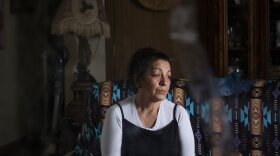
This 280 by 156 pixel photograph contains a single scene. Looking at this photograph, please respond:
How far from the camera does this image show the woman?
1.63ft

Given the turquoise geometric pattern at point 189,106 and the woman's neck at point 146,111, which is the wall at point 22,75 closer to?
the woman's neck at point 146,111

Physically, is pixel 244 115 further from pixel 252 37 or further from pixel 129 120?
pixel 252 37

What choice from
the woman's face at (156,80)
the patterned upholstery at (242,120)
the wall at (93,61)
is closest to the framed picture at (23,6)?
the woman's face at (156,80)

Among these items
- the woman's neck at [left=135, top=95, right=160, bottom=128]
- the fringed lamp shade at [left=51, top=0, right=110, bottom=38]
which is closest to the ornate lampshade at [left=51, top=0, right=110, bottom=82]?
the fringed lamp shade at [left=51, top=0, right=110, bottom=38]

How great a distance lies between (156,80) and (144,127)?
5.1 inches

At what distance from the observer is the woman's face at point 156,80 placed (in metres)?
0.42

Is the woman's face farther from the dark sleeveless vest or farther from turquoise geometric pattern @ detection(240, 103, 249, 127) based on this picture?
turquoise geometric pattern @ detection(240, 103, 249, 127)

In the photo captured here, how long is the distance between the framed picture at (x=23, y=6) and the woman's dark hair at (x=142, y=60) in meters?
0.13

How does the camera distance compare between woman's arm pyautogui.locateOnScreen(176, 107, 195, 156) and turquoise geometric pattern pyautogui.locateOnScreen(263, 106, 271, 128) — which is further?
turquoise geometric pattern pyautogui.locateOnScreen(263, 106, 271, 128)

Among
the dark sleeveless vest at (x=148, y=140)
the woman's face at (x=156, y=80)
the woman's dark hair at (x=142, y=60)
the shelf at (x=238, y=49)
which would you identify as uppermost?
the shelf at (x=238, y=49)

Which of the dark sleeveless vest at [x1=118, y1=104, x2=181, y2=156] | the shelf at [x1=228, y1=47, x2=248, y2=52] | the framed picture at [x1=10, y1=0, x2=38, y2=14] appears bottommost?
the dark sleeveless vest at [x1=118, y1=104, x2=181, y2=156]

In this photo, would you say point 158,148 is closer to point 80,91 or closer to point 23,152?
point 23,152

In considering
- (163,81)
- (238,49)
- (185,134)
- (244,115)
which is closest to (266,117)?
(244,115)

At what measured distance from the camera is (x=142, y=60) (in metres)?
0.48
